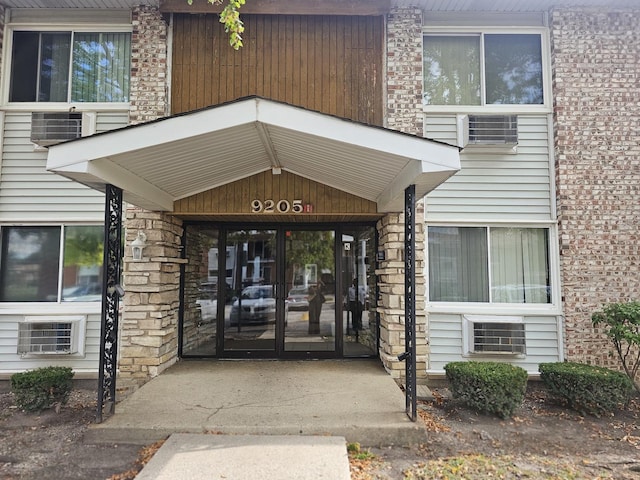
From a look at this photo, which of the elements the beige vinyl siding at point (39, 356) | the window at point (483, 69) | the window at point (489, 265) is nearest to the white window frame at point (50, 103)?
the beige vinyl siding at point (39, 356)

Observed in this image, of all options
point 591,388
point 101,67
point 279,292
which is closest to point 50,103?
point 101,67

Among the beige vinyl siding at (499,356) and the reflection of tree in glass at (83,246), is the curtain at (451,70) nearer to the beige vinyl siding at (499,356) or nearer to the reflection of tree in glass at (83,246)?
the beige vinyl siding at (499,356)

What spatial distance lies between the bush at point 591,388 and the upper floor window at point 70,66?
7.11m

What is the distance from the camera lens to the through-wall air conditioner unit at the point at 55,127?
579 centimetres

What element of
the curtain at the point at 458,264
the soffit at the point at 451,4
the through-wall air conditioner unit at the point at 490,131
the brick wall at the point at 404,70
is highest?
the soffit at the point at 451,4

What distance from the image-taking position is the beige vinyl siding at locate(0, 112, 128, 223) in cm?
586

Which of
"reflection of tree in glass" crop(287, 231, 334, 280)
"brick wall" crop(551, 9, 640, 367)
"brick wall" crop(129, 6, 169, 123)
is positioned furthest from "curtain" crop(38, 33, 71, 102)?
"brick wall" crop(551, 9, 640, 367)

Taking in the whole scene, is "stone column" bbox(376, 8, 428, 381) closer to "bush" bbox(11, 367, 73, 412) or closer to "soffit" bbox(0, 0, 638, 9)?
"soffit" bbox(0, 0, 638, 9)

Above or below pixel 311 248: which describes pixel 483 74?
above

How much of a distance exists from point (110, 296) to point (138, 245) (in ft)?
4.64

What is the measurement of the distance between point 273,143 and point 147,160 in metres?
1.34

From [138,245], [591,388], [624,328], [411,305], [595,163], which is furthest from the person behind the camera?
[595,163]

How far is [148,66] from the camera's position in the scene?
583 cm

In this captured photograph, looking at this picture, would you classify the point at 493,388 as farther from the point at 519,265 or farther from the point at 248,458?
the point at 248,458
